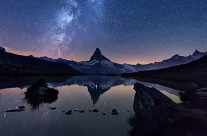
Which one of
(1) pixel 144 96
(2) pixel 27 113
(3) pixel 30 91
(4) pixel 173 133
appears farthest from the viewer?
(3) pixel 30 91

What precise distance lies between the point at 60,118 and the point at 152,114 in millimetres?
11695

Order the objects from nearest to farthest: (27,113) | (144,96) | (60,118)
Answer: (60,118) → (27,113) → (144,96)

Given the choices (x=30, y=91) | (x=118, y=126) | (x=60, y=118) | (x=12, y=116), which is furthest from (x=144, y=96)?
(x=30, y=91)

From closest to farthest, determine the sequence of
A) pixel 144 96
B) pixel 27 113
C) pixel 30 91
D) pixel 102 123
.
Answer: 1. pixel 102 123
2. pixel 27 113
3. pixel 144 96
4. pixel 30 91

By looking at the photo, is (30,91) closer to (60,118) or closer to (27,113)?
(27,113)

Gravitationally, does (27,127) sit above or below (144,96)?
below

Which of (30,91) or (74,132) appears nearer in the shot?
(74,132)

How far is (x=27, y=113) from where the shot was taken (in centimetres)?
2012

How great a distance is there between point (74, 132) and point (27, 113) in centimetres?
980

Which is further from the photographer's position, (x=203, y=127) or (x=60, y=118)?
(x=60, y=118)

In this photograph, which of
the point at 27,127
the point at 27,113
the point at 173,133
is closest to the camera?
the point at 173,133

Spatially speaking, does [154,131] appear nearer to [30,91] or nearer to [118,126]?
[118,126]

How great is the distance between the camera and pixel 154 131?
13773mm

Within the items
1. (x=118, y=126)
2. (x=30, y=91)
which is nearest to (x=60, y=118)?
(x=118, y=126)
